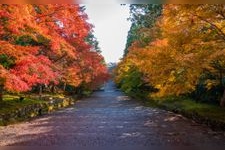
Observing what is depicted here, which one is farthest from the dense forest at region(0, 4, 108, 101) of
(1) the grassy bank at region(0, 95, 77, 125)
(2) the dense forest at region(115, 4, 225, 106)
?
(2) the dense forest at region(115, 4, 225, 106)

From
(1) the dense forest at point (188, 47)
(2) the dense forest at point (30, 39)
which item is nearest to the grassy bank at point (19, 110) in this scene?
(2) the dense forest at point (30, 39)

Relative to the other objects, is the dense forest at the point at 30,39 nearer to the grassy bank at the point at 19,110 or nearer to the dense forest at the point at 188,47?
the grassy bank at the point at 19,110

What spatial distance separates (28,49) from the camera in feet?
53.7

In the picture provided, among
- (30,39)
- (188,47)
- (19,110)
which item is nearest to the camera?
(188,47)

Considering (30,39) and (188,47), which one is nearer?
(188,47)

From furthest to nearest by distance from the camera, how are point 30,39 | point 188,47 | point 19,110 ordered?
point 30,39, point 19,110, point 188,47

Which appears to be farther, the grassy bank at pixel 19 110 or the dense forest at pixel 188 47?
the grassy bank at pixel 19 110

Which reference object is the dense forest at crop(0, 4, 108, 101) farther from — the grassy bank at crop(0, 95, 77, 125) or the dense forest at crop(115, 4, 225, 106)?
the dense forest at crop(115, 4, 225, 106)

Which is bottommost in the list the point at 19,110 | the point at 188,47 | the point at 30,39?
the point at 19,110

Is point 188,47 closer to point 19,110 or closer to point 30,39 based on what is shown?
point 19,110

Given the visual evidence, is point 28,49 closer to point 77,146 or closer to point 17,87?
point 17,87

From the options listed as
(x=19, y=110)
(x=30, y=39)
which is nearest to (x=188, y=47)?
(x=19, y=110)

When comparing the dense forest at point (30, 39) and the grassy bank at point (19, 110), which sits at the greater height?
the dense forest at point (30, 39)

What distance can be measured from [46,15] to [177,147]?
11.5 metres
